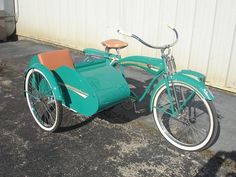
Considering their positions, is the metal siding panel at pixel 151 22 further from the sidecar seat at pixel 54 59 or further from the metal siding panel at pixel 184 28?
the sidecar seat at pixel 54 59

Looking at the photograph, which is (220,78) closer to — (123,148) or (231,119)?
(231,119)

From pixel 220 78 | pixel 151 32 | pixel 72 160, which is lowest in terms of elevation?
pixel 72 160

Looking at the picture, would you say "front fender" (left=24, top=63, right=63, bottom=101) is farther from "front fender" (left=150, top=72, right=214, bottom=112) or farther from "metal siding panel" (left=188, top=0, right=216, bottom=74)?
"metal siding panel" (left=188, top=0, right=216, bottom=74)

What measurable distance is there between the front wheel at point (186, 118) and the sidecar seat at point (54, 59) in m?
1.17

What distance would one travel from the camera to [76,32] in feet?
24.3

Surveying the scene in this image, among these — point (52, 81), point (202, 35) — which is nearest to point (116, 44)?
point (52, 81)

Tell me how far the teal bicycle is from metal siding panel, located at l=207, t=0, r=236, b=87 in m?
1.55

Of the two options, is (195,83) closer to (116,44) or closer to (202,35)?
(116,44)

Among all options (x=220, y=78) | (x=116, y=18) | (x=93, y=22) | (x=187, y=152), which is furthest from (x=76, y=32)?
(x=187, y=152)

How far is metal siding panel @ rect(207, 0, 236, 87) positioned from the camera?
15.6 feet

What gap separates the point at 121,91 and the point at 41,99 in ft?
3.35

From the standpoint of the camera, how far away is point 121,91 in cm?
346

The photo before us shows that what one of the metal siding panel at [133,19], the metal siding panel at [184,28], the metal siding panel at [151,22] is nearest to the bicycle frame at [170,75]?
the metal siding panel at [184,28]

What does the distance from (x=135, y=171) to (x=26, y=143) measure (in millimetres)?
1274
